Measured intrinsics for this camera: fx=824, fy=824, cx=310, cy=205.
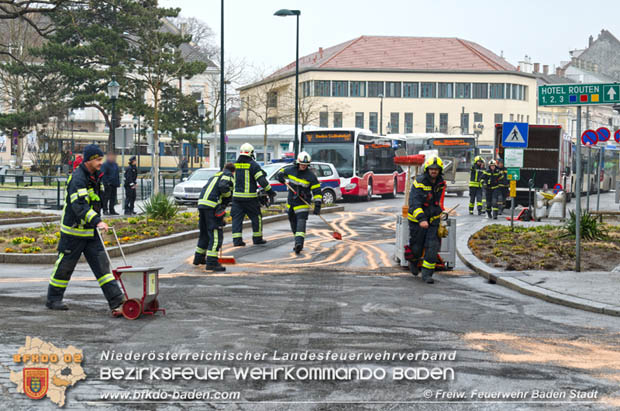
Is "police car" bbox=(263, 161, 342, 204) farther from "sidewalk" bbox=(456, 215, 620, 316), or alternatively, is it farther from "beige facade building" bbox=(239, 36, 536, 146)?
"beige facade building" bbox=(239, 36, 536, 146)

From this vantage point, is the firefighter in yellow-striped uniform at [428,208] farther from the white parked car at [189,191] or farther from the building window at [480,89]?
the building window at [480,89]

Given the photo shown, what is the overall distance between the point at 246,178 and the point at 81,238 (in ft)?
22.4

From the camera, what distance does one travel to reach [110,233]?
16.6 m

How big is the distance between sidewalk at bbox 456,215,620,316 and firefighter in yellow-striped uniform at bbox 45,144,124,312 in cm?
526

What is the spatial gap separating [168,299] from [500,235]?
31.6 ft

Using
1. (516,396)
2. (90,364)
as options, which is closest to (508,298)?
(516,396)

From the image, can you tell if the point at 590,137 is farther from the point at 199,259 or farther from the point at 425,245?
the point at 199,259

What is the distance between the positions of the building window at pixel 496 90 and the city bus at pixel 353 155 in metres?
62.5

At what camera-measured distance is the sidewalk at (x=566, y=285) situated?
9.72 meters

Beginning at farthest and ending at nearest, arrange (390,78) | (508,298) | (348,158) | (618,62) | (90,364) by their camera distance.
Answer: (618,62)
(390,78)
(348,158)
(508,298)
(90,364)

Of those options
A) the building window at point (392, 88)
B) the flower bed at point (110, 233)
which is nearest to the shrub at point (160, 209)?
the flower bed at point (110, 233)

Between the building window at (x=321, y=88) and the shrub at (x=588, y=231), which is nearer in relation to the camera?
the shrub at (x=588, y=231)

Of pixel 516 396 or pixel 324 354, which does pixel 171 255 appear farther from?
pixel 516 396

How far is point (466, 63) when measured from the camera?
310ft
